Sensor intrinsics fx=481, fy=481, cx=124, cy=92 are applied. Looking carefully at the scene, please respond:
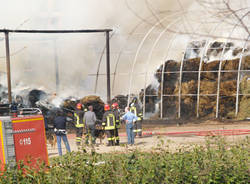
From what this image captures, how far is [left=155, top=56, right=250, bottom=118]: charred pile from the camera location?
943 inches

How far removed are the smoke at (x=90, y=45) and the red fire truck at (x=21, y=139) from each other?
14.7m

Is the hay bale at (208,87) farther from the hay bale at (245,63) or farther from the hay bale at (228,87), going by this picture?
the hay bale at (245,63)

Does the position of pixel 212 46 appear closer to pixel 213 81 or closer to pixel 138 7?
pixel 213 81

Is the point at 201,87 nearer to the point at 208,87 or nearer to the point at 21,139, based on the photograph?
the point at 208,87

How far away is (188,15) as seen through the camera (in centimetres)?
2603

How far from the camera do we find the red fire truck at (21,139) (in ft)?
31.7

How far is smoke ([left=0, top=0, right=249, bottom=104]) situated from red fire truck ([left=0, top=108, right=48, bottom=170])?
14.7 m

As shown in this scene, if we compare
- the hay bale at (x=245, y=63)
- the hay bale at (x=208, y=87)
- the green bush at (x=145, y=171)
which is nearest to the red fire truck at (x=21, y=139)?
the green bush at (x=145, y=171)

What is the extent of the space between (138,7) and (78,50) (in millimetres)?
4038

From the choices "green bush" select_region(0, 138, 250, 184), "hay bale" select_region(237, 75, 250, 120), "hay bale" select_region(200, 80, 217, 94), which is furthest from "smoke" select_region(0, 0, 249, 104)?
"green bush" select_region(0, 138, 250, 184)

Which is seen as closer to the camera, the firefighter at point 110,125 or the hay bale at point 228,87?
the firefighter at point 110,125

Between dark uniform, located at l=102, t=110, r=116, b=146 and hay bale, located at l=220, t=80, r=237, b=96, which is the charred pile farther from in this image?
dark uniform, located at l=102, t=110, r=116, b=146

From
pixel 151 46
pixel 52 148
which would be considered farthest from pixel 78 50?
pixel 52 148

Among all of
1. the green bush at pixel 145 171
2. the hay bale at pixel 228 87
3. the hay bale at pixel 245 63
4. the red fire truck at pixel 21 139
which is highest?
the hay bale at pixel 245 63
